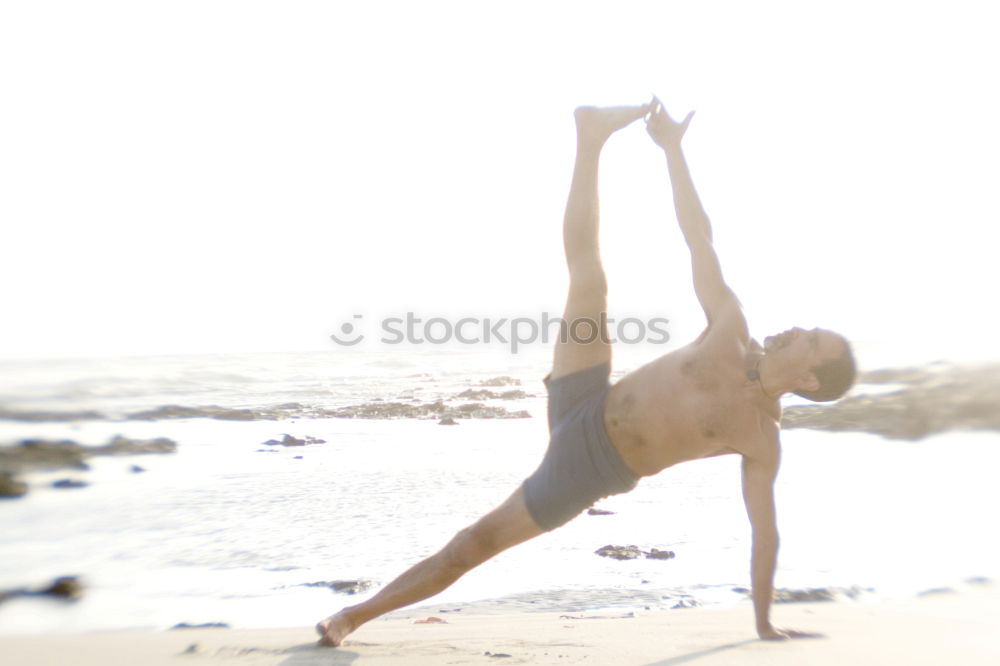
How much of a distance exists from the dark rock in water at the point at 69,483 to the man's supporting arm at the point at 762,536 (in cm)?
573

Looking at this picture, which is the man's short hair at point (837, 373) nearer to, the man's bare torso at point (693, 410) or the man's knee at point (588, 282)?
the man's bare torso at point (693, 410)

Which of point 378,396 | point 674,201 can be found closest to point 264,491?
point 674,201

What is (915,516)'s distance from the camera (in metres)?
5.95

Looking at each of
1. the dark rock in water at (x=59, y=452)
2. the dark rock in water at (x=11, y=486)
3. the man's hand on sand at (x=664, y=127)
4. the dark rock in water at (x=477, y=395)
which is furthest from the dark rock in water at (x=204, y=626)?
the dark rock in water at (x=477, y=395)

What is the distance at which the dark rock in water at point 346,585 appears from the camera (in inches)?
169

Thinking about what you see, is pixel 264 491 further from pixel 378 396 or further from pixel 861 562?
pixel 378 396

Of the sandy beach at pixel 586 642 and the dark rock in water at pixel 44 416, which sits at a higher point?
the dark rock in water at pixel 44 416

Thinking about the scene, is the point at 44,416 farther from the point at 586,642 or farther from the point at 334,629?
the point at 586,642

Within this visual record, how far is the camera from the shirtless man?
10.7ft

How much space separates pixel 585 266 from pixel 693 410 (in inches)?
28.5

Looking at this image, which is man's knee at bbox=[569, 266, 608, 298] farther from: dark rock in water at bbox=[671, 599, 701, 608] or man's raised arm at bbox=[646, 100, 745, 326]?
dark rock in water at bbox=[671, 599, 701, 608]

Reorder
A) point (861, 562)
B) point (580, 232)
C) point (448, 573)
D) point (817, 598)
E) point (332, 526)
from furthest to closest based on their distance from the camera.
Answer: point (332, 526), point (861, 562), point (817, 598), point (580, 232), point (448, 573)

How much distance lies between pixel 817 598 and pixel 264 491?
182 inches

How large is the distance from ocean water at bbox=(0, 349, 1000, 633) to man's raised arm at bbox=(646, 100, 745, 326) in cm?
151
